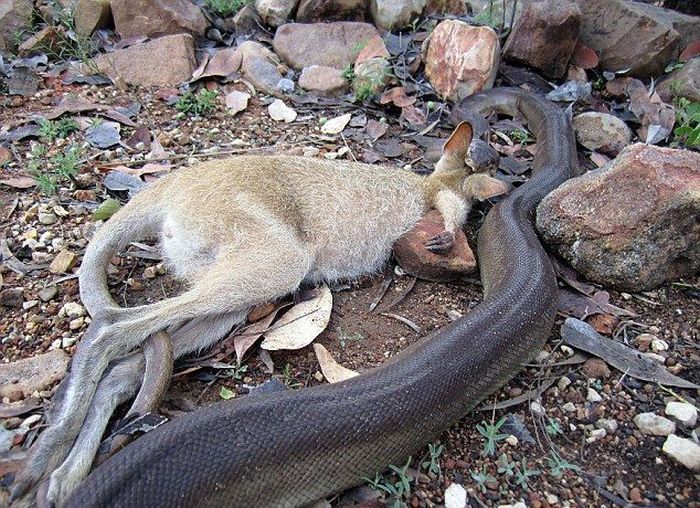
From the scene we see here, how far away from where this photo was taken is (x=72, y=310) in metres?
3.38

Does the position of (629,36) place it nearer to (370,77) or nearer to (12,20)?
(370,77)

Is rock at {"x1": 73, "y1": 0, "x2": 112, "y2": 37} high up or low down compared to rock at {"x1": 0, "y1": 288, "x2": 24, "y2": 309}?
up

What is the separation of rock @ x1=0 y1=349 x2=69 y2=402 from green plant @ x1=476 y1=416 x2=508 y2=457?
2172 millimetres

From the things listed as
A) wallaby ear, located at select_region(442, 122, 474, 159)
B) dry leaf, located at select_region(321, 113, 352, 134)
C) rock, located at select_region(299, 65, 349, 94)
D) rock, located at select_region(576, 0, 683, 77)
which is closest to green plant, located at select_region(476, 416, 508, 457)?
wallaby ear, located at select_region(442, 122, 474, 159)

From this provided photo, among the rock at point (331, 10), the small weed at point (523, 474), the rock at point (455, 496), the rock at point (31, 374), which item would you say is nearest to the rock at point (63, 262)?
the rock at point (31, 374)

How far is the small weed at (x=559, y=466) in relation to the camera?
2670 mm

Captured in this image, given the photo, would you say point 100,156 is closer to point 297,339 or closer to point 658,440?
point 297,339

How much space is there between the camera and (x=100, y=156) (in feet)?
15.4

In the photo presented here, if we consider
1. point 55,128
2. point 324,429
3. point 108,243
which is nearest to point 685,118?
point 324,429

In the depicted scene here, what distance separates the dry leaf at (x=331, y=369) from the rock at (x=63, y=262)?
1.70 meters

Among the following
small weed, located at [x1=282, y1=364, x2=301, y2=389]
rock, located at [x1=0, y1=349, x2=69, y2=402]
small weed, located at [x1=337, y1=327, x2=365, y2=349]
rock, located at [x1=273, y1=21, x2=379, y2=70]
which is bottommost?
small weed, located at [x1=282, y1=364, x2=301, y2=389]

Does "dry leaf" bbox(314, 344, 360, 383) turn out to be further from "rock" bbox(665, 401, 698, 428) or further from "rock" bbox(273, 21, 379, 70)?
"rock" bbox(273, 21, 379, 70)

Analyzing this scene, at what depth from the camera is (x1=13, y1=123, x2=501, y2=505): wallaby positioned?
109 inches

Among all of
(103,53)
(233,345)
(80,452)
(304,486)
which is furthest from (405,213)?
(103,53)
